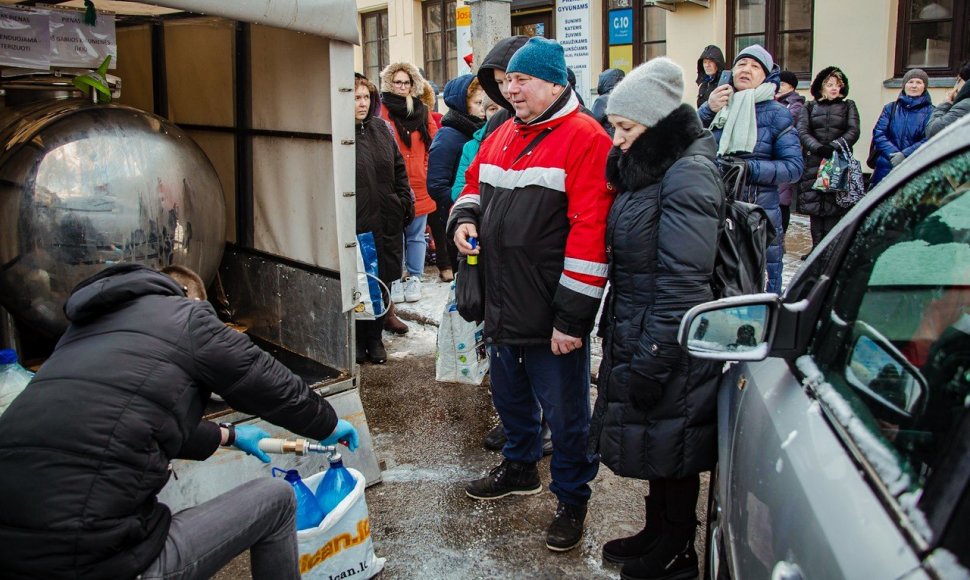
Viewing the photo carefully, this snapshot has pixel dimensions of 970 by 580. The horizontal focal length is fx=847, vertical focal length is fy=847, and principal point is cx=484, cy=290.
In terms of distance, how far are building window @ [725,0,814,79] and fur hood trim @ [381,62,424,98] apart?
6.06 m

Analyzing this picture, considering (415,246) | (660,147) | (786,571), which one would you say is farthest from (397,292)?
(786,571)

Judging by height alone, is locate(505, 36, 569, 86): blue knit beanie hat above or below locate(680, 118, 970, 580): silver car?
above

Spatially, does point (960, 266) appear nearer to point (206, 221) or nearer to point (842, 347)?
point (842, 347)

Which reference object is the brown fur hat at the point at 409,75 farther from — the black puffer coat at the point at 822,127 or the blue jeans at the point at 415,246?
the black puffer coat at the point at 822,127

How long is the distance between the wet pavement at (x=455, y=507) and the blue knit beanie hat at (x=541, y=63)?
1.86 meters

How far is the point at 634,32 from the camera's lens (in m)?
12.8

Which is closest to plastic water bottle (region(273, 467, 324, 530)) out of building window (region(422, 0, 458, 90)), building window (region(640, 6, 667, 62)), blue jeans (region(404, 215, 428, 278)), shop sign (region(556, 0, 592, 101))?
blue jeans (region(404, 215, 428, 278))

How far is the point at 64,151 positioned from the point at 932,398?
3.43m

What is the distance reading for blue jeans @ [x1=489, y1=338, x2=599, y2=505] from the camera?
3385mm

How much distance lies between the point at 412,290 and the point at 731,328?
5262mm

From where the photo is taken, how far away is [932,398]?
1.47 metres

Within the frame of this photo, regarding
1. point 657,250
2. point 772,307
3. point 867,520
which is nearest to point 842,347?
point 772,307

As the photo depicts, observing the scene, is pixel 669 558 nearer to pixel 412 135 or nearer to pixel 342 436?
pixel 342 436

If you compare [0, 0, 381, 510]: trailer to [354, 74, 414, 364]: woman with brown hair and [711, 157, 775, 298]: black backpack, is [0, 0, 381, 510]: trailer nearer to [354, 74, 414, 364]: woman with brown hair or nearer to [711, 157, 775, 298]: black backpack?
[354, 74, 414, 364]: woman with brown hair
